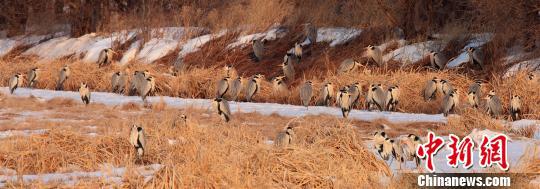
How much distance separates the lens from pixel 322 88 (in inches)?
714

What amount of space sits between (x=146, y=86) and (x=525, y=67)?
24.2 ft

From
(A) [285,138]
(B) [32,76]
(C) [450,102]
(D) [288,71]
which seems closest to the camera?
(A) [285,138]

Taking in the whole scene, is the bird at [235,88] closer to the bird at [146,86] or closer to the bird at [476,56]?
the bird at [146,86]

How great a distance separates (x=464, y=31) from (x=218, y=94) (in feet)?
19.5

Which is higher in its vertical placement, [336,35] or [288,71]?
[336,35]

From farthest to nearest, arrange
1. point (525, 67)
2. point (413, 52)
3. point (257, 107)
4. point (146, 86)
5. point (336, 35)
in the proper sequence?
point (336, 35)
point (413, 52)
point (146, 86)
point (525, 67)
point (257, 107)

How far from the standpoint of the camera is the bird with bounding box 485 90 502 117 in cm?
1530

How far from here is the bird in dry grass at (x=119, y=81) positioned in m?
20.5

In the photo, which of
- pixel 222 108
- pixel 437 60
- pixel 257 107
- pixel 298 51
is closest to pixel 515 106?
pixel 437 60

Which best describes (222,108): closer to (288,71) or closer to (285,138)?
(285,138)

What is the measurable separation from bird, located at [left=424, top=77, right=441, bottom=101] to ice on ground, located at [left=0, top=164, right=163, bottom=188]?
27.0 feet

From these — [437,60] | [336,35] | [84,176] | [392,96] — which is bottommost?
[84,176]

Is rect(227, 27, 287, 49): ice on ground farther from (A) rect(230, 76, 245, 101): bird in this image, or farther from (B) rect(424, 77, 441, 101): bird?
(B) rect(424, 77, 441, 101): bird

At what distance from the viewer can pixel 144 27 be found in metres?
27.4
